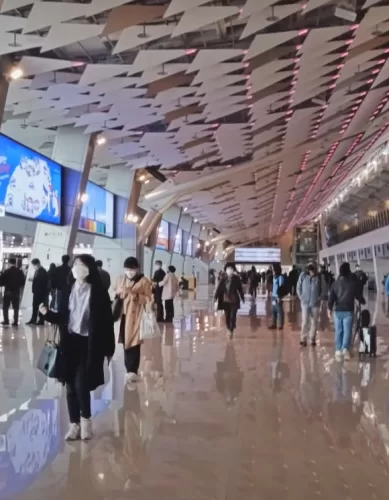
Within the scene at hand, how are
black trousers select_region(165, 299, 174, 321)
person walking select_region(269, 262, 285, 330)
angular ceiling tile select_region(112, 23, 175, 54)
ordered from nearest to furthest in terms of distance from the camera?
angular ceiling tile select_region(112, 23, 175, 54), person walking select_region(269, 262, 285, 330), black trousers select_region(165, 299, 174, 321)

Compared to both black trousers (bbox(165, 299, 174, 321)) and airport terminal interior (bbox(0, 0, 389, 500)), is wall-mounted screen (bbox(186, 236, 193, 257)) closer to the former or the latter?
airport terminal interior (bbox(0, 0, 389, 500))

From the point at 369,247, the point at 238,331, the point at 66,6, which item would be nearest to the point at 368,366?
the point at 238,331

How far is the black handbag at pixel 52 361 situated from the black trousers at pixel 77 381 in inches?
3.6

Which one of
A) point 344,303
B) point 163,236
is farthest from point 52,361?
point 163,236

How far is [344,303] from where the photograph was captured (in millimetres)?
8172

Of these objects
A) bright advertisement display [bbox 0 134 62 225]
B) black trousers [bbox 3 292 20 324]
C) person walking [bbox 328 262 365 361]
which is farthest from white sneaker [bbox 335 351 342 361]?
bright advertisement display [bbox 0 134 62 225]

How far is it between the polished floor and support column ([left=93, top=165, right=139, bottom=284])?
47.3 ft

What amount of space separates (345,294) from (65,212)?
960cm

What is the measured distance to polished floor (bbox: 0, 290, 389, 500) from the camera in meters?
3.35

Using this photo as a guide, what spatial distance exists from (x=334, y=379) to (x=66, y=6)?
567cm

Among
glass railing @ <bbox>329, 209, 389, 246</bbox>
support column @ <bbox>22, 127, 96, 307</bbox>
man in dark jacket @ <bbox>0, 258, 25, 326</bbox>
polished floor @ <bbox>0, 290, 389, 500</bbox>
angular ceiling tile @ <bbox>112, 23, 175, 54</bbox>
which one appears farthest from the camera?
glass railing @ <bbox>329, 209, 389, 246</bbox>

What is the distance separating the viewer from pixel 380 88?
15.0m

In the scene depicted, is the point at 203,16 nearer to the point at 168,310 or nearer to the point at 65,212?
the point at 168,310

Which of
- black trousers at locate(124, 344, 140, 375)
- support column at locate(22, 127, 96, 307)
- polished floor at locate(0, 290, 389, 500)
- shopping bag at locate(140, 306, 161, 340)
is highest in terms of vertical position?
support column at locate(22, 127, 96, 307)
